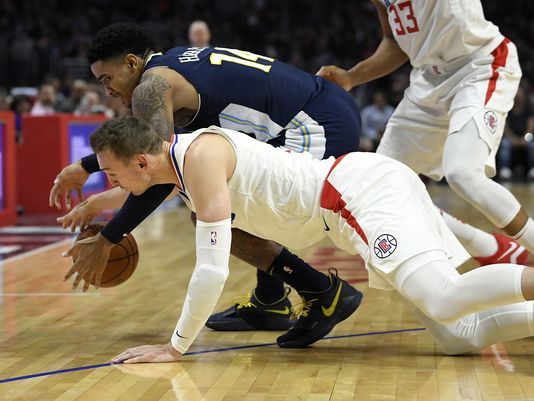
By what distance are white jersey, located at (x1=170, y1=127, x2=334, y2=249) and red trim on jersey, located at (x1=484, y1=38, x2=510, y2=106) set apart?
1448 millimetres

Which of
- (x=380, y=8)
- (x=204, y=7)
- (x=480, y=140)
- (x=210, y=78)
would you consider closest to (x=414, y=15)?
(x=380, y=8)

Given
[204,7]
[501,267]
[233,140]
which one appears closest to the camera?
[501,267]

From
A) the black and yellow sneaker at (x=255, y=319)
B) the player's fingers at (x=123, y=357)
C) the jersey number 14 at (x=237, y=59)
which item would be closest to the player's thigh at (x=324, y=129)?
the jersey number 14 at (x=237, y=59)

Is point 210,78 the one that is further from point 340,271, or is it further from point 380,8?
point 340,271

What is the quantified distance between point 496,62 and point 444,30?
31 cm

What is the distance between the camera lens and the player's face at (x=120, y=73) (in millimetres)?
4098

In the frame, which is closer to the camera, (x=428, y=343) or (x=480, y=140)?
(x=428, y=343)

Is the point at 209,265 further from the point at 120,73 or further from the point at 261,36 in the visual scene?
the point at 261,36

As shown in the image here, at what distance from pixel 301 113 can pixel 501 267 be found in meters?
1.32

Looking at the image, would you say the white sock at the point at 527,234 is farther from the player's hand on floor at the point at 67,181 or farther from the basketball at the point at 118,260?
the player's hand on floor at the point at 67,181

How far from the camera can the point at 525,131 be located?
1669 centimetres

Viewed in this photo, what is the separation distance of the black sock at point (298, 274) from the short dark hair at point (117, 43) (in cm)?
108

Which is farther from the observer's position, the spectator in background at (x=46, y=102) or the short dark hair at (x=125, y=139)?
the spectator in background at (x=46, y=102)

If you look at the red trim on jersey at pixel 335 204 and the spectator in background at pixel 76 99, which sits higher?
the red trim on jersey at pixel 335 204
